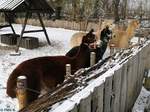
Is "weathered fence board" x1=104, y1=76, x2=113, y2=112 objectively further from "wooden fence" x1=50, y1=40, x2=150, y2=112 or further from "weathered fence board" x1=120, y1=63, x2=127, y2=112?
"weathered fence board" x1=120, y1=63, x2=127, y2=112

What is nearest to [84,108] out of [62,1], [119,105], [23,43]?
[119,105]

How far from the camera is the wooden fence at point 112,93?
9.74 feet

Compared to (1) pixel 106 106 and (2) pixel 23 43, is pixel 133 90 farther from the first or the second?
(2) pixel 23 43

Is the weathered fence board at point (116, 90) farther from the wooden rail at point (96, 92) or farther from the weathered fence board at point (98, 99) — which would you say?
the weathered fence board at point (98, 99)

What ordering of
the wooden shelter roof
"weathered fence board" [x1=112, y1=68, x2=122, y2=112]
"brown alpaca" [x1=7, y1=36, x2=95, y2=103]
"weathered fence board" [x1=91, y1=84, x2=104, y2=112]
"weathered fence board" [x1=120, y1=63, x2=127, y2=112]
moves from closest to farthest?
"weathered fence board" [x1=91, y1=84, x2=104, y2=112], "weathered fence board" [x1=112, y1=68, x2=122, y2=112], "weathered fence board" [x1=120, y1=63, x2=127, y2=112], "brown alpaca" [x1=7, y1=36, x2=95, y2=103], the wooden shelter roof

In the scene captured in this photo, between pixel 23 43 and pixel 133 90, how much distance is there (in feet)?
29.5

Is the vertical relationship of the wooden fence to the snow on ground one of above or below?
above

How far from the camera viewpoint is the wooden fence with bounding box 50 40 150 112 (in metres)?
2.97

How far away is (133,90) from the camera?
574 centimetres

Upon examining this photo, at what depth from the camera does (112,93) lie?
4090 millimetres

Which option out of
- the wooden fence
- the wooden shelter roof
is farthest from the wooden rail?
the wooden shelter roof

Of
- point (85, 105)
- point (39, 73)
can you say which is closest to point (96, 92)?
point (85, 105)

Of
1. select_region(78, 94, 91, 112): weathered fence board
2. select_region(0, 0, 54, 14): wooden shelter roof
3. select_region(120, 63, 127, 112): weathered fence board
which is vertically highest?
select_region(0, 0, 54, 14): wooden shelter roof

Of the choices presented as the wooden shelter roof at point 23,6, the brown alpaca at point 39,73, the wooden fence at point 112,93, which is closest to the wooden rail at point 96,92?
the wooden fence at point 112,93
